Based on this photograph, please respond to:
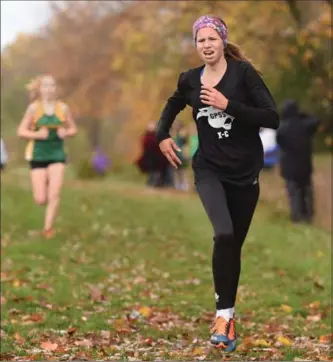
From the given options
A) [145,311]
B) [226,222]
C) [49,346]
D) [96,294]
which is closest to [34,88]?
[96,294]

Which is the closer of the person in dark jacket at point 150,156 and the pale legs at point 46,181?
the pale legs at point 46,181

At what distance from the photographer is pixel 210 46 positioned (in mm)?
5727

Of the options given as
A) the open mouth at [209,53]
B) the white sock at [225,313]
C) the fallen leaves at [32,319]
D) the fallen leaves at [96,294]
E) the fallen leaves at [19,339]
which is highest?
the open mouth at [209,53]

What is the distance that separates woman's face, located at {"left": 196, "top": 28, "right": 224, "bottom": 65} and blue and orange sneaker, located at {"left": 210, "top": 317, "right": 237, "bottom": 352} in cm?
182

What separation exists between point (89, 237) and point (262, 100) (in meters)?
8.08

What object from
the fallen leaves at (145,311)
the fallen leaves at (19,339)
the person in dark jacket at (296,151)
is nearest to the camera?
the fallen leaves at (19,339)

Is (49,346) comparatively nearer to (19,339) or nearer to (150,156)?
(19,339)

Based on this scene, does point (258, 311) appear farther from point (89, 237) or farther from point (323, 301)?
point (89, 237)

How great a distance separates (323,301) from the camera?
8297 mm

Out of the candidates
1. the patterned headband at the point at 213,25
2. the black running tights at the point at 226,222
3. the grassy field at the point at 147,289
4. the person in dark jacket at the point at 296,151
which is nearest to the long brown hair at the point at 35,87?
the grassy field at the point at 147,289

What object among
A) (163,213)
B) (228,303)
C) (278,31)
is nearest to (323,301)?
(228,303)

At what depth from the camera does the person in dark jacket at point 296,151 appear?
615 inches

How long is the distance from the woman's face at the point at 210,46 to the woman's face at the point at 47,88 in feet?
19.9

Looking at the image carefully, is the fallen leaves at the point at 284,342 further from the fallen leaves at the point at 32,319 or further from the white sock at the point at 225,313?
the fallen leaves at the point at 32,319
